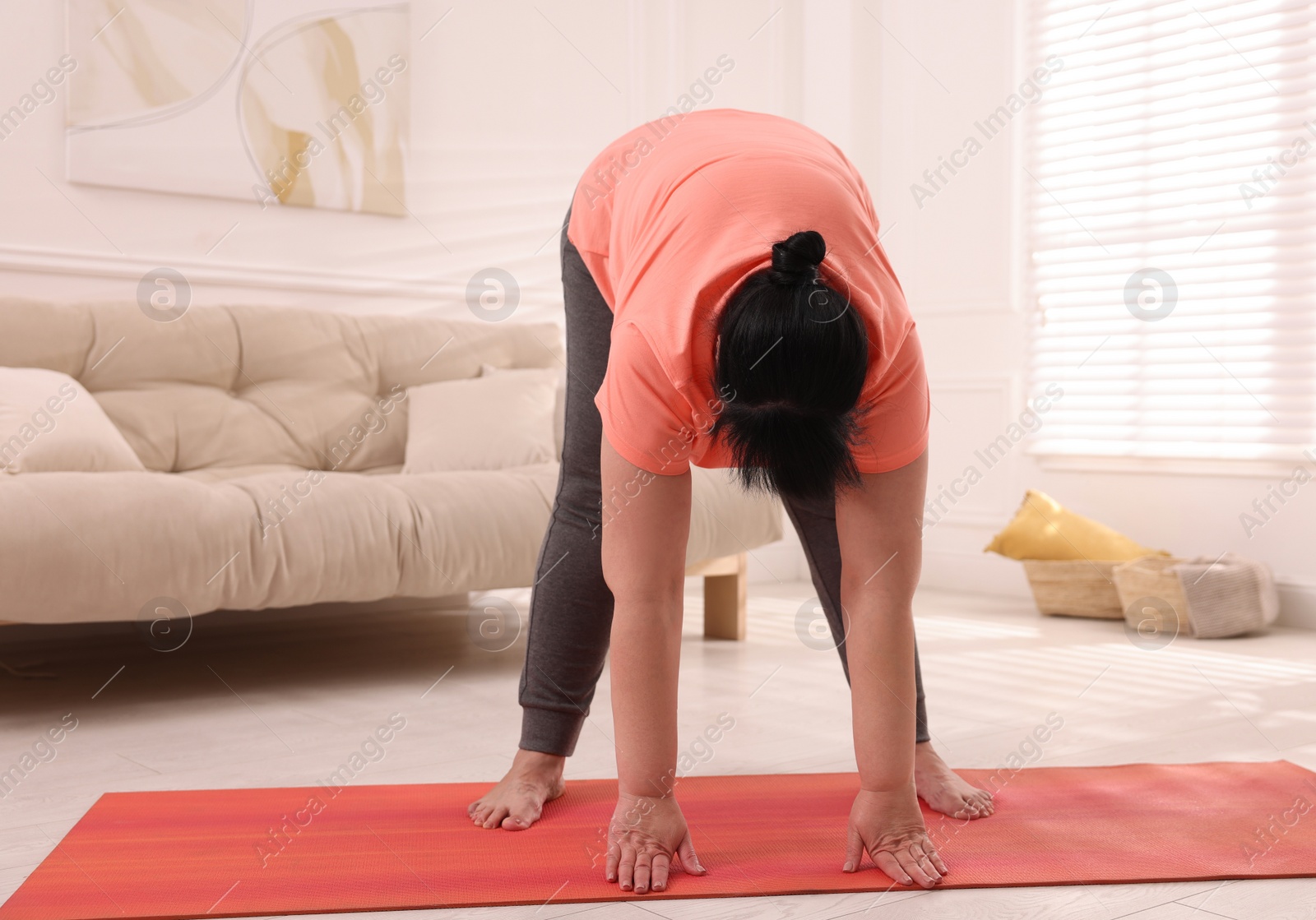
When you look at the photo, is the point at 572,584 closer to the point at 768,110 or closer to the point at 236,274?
the point at 236,274

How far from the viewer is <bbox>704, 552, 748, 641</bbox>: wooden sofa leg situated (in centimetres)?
259

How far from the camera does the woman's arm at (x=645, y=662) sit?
103 cm

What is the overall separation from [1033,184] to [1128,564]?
1.28 metres

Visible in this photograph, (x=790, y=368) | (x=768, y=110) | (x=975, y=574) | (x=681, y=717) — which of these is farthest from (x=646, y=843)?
(x=768, y=110)

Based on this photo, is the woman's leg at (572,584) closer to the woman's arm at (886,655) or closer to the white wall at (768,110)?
the woman's arm at (886,655)

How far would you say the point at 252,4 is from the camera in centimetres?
293

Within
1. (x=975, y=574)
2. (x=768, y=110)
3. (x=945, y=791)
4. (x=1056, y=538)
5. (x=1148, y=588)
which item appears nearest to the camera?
(x=945, y=791)

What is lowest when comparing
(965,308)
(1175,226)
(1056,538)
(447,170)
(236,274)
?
(1056,538)

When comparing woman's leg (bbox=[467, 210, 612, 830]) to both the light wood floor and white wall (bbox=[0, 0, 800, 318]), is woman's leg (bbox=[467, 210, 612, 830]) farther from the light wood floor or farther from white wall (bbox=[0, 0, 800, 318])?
white wall (bbox=[0, 0, 800, 318])

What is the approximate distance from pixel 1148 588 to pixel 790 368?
227cm

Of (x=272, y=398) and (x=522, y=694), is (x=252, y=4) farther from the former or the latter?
(x=522, y=694)

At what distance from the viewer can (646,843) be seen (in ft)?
3.52

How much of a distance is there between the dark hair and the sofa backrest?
6.37ft

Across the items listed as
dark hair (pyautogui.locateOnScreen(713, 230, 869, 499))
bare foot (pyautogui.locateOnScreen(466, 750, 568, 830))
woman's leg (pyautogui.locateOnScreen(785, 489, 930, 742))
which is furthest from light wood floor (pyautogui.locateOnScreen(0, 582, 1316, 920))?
dark hair (pyautogui.locateOnScreen(713, 230, 869, 499))
